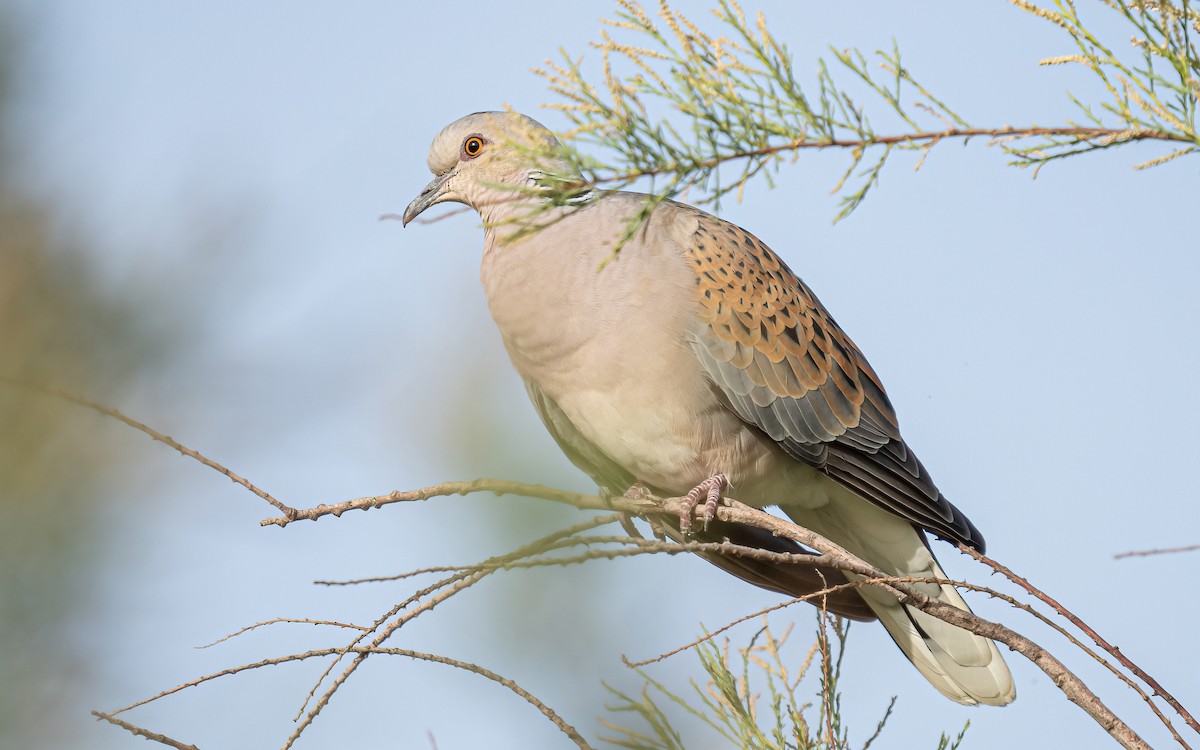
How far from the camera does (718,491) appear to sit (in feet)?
11.2

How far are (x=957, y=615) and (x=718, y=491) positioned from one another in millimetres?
1129

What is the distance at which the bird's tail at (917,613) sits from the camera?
12.1 ft

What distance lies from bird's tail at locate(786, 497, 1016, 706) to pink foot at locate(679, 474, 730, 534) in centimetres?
59

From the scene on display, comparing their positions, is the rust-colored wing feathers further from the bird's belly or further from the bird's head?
the bird's head

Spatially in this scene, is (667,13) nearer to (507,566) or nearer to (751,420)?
(507,566)

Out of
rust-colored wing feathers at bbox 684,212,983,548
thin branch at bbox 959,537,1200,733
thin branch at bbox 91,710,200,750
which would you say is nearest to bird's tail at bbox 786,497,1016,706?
rust-colored wing feathers at bbox 684,212,983,548

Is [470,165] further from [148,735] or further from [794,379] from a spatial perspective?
[148,735]

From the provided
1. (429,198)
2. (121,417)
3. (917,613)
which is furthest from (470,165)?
(121,417)

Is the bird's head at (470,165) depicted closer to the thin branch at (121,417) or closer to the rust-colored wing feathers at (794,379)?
the rust-colored wing feathers at (794,379)

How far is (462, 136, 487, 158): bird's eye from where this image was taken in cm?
391

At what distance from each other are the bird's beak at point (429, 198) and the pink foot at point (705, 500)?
1352 millimetres

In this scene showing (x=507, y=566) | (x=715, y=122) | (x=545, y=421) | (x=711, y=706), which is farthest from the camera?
(x=545, y=421)

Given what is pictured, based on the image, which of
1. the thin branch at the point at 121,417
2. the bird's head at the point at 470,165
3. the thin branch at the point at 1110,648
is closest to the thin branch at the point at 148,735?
the thin branch at the point at 121,417

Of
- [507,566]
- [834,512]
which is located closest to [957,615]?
[507,566]
